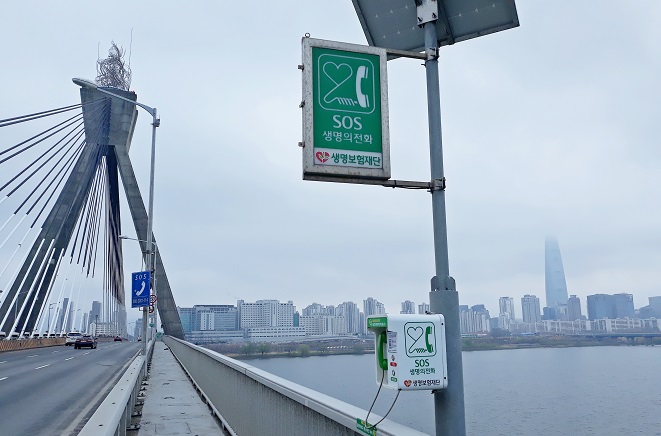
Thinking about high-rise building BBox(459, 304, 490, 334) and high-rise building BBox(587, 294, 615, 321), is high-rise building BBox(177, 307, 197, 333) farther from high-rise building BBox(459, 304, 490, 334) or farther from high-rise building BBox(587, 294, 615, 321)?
high-rise building BBox(587, 294, 615, 321)

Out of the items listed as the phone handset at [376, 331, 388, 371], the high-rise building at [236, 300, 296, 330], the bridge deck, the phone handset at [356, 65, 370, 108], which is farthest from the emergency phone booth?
the high-rise building at [236, 300, 296, 330]

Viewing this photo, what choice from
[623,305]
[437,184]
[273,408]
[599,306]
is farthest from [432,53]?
[599,306]

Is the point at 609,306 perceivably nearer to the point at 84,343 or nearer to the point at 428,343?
the point at 84,343

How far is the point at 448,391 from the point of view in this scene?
377 centimetres

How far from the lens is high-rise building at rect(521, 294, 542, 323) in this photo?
172m

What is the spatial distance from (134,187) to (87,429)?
53.2 meters

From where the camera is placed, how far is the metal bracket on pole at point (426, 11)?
14.4 feet

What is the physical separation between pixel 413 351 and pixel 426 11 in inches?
101

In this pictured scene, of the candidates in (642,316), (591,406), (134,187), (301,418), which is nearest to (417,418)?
(591,406)

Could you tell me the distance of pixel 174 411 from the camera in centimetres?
1195

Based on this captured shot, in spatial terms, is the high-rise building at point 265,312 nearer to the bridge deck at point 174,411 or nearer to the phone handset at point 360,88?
the bridge deck at point 174,411

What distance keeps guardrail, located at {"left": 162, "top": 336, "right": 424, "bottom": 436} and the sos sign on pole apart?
174 cm

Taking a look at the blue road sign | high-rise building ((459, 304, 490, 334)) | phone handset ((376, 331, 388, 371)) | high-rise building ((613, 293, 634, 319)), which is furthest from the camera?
high-rise building ((613, 293, 634, 319))

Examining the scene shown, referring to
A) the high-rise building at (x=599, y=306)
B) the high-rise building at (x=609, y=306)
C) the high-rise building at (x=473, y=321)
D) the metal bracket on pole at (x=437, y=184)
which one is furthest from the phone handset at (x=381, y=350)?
the high-rise building at (x=599, y=306)
